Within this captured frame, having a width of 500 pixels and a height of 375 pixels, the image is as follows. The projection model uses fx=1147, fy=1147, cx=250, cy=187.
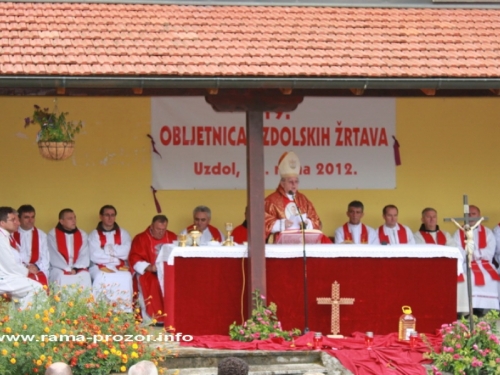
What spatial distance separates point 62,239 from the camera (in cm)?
1488

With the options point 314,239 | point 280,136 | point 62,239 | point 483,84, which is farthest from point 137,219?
point 483,84

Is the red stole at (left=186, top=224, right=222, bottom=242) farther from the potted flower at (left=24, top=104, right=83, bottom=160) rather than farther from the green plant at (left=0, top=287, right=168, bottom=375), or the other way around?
the green plant at (left=0, top=287, right=168, bottom=375)

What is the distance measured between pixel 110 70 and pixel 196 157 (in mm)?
3571

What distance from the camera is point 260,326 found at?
12.2 meters

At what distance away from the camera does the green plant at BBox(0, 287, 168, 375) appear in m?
10.3

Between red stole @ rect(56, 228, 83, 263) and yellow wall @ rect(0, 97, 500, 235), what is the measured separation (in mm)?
395

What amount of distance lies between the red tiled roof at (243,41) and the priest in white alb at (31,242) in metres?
2.72

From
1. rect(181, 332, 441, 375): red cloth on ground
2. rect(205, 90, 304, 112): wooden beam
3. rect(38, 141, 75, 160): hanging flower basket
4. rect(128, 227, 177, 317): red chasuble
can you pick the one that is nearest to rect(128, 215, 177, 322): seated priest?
rect(128, 227, 177, 317): red chasuble

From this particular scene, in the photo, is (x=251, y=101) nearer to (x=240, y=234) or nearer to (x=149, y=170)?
(x=240, y=234)

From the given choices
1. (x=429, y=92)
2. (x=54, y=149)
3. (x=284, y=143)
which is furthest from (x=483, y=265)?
(x=54, y=149)

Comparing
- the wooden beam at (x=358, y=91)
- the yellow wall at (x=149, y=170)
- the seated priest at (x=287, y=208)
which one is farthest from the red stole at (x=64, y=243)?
the wooden beam at (x=358, y=91)

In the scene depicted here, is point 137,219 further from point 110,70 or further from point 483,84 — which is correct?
point 483,84

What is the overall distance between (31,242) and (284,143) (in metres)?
3.59

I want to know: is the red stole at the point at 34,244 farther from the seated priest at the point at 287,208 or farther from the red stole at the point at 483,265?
the red stole at the point at 483,265
